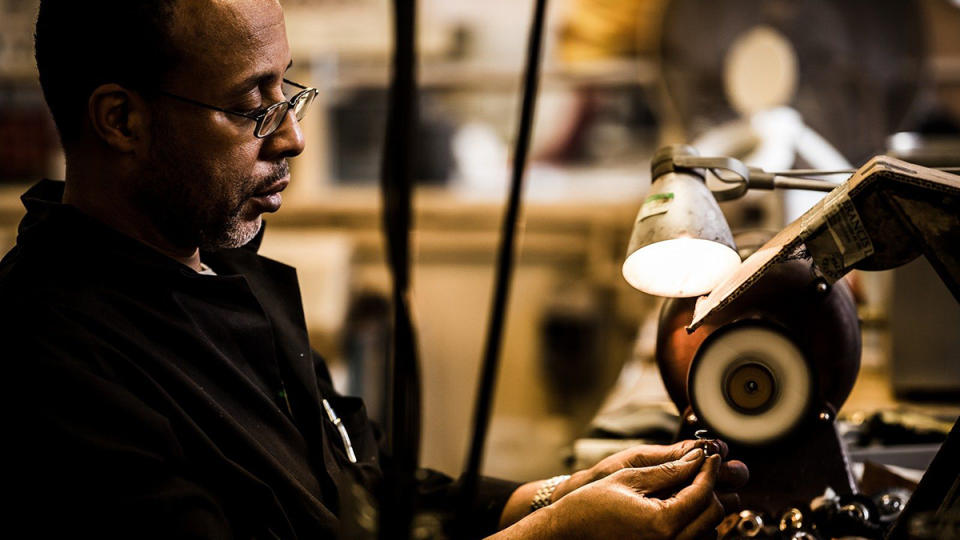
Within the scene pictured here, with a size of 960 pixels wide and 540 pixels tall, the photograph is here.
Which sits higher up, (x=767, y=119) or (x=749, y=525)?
(x=767, y=119)

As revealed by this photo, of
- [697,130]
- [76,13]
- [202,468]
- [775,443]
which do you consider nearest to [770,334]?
[775,443]

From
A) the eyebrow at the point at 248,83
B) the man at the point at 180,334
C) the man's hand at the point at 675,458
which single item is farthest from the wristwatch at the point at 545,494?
the eyebrow at the point at 248,83

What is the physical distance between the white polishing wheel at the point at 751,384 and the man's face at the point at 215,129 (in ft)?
2.13

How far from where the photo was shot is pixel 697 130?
348 cm

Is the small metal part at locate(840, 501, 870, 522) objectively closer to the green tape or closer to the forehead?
the green tape

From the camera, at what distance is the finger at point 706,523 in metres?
1.04

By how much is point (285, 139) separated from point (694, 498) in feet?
2.39

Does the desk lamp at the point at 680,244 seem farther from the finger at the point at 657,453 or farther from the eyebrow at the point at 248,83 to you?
the eyebrow at the point at 248,83

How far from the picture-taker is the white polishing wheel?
1141 millimetres

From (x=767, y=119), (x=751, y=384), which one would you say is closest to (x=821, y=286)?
(x=751, y=384)

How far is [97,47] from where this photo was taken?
4.06 feet

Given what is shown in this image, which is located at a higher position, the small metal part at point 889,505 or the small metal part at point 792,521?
the small metal part at point 889,505

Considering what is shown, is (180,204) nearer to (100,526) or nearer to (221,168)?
(221,168)

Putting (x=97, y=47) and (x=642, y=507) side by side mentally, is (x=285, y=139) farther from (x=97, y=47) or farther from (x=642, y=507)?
(x=642, y=507)
